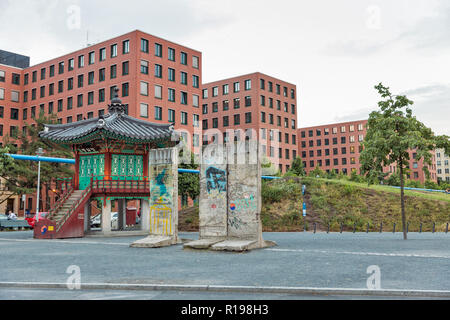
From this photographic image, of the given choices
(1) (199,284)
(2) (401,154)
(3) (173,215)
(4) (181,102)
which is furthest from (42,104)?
(1) (199,284)

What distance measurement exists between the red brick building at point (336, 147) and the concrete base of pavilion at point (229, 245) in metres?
90.1

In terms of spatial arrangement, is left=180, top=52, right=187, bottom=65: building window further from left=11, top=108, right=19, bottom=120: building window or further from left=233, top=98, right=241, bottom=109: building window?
left=11, top=108, right=19, bottom=120: building window

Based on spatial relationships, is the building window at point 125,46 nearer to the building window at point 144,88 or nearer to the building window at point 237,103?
the building window at point 144,88

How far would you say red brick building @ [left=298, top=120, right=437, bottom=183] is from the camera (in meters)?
109

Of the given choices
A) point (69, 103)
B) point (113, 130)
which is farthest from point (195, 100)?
point (113, 130)

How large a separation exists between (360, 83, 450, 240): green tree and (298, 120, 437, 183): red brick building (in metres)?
82.6

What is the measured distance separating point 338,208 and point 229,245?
1000 inches

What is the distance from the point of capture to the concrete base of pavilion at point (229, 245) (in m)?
17.8

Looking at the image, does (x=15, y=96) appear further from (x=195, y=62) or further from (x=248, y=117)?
(x=248, y=117)

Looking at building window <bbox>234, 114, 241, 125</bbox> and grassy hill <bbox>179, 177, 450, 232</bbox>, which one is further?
building window <bbox>234, 114, 241, 125</bbox>

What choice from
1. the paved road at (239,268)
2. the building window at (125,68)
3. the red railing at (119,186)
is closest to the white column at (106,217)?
the red railing at (119,186)

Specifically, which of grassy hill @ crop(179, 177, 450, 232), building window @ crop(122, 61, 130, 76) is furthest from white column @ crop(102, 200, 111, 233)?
building window @ crop(122, 61, 130, 76)

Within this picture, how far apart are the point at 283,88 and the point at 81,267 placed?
76127 millimetres
